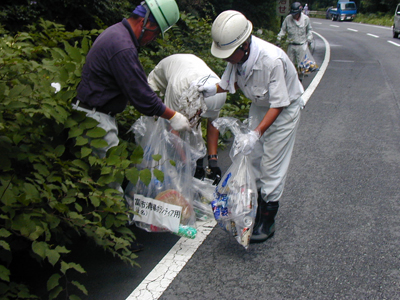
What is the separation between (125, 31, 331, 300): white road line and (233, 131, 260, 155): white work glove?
85 centimetres

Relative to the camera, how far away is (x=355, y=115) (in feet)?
24.8

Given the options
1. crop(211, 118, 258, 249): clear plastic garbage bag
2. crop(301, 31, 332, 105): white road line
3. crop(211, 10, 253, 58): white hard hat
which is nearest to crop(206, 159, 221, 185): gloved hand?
crop(211, 118, 258, 249): clear plastic garbage bag

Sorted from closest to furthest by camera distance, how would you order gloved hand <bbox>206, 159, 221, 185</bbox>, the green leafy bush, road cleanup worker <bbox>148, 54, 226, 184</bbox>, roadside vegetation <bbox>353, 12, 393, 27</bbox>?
1. the green leafy bush
2. road cleanup worker <bbox>148, 54, 226, 184</bbox>
3. gloved hand <bbox>206, 159, 221, 185</bbox>
4. roadside vegetation <bbox>353, 12, 393, 27</bbox>

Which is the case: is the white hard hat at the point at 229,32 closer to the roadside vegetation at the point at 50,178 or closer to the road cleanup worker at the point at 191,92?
the road cleanup worker at the point at 191,92

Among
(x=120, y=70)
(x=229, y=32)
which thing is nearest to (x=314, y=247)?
(x=229, y=32)

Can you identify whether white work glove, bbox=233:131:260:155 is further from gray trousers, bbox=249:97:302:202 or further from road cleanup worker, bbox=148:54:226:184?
road cleanup worker, bbox=148:54:226:184

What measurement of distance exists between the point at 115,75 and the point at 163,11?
0.57m

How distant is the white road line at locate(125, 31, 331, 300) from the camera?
2.91 m

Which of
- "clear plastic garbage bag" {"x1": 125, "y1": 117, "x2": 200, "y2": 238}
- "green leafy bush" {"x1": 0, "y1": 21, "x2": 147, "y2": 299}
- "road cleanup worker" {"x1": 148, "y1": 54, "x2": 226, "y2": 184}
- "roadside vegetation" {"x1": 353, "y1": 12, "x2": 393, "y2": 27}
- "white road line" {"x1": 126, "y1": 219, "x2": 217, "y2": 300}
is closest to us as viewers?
"green leafy bush" {"x1": 0, "y1": 21, "x2": 147, "y2": 299}

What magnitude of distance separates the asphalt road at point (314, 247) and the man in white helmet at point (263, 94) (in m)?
0.36

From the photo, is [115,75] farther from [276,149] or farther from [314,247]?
[314,247]

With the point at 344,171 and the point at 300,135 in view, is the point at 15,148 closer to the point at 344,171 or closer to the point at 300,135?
the point at 344,171

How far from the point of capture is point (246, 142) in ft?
10.6

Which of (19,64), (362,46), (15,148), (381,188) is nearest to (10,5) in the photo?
(19,64)
